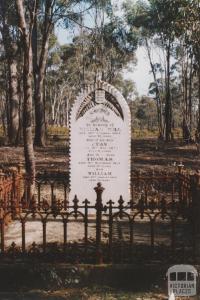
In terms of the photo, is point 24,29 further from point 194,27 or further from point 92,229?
point 194,27

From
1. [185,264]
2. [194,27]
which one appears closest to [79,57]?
[194,27]

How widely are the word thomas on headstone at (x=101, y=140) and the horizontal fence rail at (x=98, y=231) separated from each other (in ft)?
2.28

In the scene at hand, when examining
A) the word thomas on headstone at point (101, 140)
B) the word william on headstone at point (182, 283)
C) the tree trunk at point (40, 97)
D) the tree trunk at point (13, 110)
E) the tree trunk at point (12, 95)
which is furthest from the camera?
the tree trunk at point (12, 95)

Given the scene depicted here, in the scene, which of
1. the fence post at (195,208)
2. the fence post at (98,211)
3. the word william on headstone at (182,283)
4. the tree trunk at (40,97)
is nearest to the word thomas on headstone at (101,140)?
the fence post at (195,208)

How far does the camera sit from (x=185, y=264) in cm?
598

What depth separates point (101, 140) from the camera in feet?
29.3

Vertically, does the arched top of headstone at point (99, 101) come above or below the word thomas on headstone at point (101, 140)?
above

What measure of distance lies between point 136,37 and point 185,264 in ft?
130

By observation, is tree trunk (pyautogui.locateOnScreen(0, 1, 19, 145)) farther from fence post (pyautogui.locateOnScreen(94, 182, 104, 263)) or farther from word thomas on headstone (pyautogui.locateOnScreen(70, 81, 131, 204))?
fence post (pyautogui.locateOnScreen(94, 182, 104, 263))

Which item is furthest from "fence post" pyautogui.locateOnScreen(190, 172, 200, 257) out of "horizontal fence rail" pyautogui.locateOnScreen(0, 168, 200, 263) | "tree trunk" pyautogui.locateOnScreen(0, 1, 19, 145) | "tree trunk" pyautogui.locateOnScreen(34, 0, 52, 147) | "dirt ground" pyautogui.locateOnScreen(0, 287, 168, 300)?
"tree trunk" pyautogui.locateOnScreen(0, 1, 19, 145)

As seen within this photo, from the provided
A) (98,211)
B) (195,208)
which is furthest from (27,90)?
(195,208)

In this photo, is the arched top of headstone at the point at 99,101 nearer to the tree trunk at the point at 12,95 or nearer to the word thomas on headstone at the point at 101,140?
the word thomas on headstone at the point at 101,140

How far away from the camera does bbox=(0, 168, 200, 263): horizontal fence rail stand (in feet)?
20.0

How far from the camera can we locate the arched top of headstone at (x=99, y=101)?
29.5 ft
